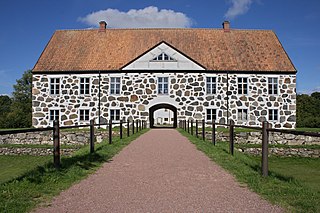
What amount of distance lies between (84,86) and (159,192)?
25.1m

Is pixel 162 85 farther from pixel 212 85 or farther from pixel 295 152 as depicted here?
pixel 295 152

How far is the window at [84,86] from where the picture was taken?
1155 inches

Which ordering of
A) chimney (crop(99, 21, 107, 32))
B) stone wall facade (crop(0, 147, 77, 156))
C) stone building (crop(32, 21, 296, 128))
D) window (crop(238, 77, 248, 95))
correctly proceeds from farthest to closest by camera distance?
chimney (crop(99, 21, 107, 32)), window (crop(238, 77, 248, 95)), stone building (crop(32, 21, 296, 128)), stone wall facade (crop(0, 147, 77, 156))

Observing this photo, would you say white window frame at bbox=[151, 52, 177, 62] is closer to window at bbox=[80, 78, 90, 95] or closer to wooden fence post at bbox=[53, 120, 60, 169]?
window at bbox=[80, 78, 90, 95]

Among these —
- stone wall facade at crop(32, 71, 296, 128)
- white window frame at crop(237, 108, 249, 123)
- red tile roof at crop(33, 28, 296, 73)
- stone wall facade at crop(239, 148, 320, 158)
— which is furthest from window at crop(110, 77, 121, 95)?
stone wall facade at crop(239, 148, 320, 158)

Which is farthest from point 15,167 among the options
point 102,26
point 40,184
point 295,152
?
point 102,26

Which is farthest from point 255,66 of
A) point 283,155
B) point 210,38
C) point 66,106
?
point 66,106

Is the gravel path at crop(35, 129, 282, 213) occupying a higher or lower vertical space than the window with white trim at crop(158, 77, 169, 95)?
lower

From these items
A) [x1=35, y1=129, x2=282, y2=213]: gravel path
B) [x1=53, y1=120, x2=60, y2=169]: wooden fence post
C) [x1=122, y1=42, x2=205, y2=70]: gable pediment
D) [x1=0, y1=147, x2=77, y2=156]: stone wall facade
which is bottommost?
[x1=0, y1=147, x2=77, y2=156]: stone wall facade

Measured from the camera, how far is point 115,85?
95.8 ft

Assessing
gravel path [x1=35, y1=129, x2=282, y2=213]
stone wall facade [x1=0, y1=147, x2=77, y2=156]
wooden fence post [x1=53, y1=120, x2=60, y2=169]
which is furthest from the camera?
stone wall facade [x1=0, y1=147, x2=77, y2=156]

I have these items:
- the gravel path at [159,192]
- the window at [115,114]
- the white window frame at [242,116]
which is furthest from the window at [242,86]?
the gravel path at [159,192]

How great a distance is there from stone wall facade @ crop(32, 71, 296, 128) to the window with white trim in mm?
288

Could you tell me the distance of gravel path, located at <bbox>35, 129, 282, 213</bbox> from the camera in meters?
4.48
